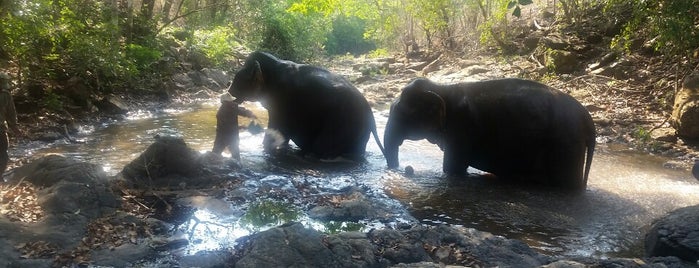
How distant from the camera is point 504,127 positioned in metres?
8.10

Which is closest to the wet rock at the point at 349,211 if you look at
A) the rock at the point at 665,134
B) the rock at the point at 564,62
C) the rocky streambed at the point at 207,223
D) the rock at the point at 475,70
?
the rocky streambed at the point at 207,223

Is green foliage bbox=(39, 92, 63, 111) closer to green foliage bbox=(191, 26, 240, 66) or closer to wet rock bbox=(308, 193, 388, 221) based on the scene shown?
wet rock bbox=(308, 193, 388, 221)

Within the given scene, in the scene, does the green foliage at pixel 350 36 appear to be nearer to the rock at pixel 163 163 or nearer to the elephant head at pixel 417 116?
the elephant head at pixel 417 116

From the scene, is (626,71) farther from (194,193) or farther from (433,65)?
(433,65)

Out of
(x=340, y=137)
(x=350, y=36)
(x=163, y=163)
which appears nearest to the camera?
(x=163, y=163)

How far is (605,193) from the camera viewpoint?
7.82 metres

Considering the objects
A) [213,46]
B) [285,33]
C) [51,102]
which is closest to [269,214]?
[51,102]

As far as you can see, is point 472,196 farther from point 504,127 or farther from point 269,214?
point 269,214

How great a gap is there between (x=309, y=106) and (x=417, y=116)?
1936 millimetres

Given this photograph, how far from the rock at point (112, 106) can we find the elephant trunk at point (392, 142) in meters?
7.54

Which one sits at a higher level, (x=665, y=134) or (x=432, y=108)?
(x=432, y=108)

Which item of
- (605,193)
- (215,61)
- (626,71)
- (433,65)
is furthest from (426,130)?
(433,65)

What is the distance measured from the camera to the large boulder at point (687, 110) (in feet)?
34.6

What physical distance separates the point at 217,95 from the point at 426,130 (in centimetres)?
1199
